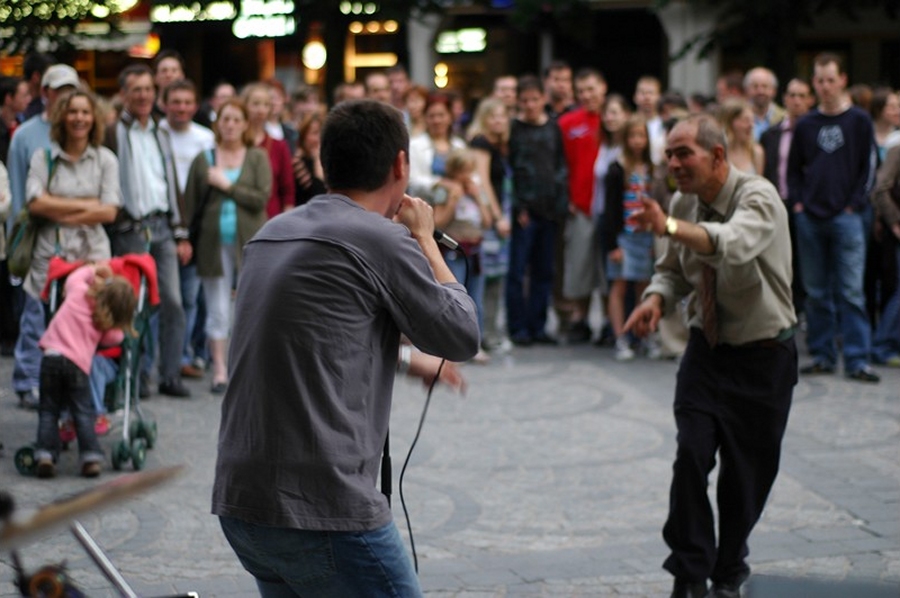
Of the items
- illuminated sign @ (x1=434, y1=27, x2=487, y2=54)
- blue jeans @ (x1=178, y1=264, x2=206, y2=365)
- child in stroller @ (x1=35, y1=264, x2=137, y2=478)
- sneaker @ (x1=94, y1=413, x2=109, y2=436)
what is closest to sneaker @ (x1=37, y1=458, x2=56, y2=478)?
child in stroller @ (x1=35, y1=264, x2=137, y2=478)

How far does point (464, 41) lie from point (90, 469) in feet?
65.2

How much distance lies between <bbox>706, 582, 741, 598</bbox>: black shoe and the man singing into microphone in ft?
8.75

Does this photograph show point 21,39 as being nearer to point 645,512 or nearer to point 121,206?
point 121,206

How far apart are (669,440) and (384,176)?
19.0 feet

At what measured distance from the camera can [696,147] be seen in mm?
5938

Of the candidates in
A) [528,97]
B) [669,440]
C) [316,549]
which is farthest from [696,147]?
[528,97]

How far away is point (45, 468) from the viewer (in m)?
8.10

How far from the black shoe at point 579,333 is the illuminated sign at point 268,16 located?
919cm

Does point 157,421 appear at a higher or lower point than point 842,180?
lower

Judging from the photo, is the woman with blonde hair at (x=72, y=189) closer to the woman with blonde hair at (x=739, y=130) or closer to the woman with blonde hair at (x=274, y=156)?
the woman with blonde hair at (x=274, y=156)

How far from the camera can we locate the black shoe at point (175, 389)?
34.8 feet

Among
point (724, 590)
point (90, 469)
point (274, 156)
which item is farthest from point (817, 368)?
point (90, 469)

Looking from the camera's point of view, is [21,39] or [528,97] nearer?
[21,39]

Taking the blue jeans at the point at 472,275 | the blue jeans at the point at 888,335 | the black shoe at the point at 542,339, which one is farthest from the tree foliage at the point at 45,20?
the blue jeans at the point at 888,335
